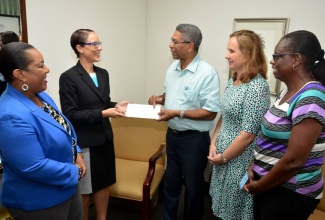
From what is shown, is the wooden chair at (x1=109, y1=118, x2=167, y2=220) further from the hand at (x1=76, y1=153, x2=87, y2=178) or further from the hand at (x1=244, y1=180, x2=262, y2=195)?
the hand at (x1=244, y1=180, x2=262, y2=195)

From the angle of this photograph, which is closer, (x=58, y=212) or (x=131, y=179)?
(x=58, y=212)

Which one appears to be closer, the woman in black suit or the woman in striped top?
the woman in striped top

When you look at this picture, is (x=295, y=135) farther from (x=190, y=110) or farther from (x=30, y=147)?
(x=30, y=147)

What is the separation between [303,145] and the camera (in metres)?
1.14

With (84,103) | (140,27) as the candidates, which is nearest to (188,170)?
(84,103)

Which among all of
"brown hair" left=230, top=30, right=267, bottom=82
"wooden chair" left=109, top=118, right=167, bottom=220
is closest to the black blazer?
"wooden chair" left=109, top=118, right=167, bottom=220

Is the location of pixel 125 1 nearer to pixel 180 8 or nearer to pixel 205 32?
pixel 180 8

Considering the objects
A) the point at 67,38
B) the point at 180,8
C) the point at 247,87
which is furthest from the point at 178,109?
the point at 180,8

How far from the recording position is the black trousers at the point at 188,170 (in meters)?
2.05

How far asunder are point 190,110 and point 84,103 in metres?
0.82

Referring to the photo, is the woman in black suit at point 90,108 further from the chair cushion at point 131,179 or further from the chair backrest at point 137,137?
the chair backrest at point 137,137

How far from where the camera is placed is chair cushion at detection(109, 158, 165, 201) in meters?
2.21

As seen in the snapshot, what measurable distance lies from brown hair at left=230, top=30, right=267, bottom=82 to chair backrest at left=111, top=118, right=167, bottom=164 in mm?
1254

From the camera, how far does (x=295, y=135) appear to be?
115 cm
